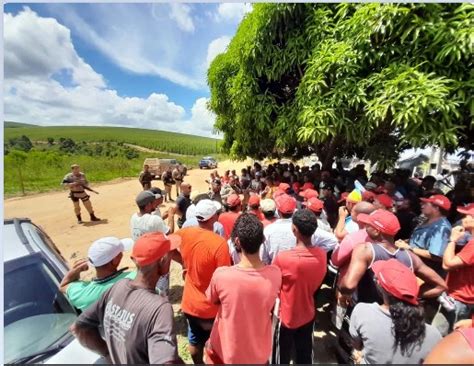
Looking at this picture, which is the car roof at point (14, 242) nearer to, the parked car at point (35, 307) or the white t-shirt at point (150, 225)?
the parked car at point (35, 307)

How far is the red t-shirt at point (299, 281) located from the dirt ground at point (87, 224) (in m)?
1.09

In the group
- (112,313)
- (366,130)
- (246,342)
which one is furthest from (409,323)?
(366,130)

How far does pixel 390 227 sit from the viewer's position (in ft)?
6.77

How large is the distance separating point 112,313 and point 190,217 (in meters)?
1.58

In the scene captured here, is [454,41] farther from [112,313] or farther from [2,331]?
[2,331]

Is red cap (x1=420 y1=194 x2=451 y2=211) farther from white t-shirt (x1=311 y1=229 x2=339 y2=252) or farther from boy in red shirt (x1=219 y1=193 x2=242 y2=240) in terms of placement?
boy in red shirt (x1=219 y1=193 x2=242 y2=240)

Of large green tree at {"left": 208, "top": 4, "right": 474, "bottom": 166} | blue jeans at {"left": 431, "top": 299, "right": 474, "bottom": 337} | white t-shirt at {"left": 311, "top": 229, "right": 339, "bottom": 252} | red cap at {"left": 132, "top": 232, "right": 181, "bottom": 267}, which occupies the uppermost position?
large green tree at {"left": 208, "top": 4, "right": 474, "bottom": 166}

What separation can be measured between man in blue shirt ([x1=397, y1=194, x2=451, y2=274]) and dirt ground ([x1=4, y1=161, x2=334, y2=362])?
1.47 meters

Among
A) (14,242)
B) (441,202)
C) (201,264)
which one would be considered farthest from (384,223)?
(14,242)

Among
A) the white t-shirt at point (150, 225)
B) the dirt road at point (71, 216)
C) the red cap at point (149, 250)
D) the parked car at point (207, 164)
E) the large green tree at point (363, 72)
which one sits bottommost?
the parked car at point (207, 164)

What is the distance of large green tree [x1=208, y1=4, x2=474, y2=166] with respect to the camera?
3316mm

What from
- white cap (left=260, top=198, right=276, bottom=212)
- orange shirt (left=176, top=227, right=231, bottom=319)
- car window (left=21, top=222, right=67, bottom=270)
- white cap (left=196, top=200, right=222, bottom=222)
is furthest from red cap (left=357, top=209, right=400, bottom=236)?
car window (left=21, top=222, right=67, bottom=270)

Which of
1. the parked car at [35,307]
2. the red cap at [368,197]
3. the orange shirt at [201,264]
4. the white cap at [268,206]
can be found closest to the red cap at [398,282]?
the orange shirt at [201,264]

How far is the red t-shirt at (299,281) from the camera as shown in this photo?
205 cm
